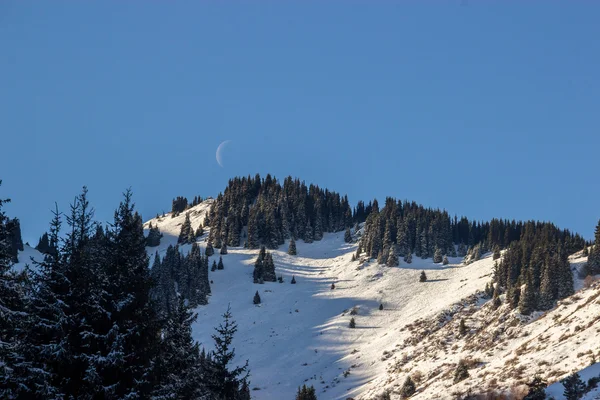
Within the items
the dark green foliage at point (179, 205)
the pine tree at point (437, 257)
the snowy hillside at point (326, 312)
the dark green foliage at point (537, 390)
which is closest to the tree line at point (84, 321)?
the dark green foliage at point (537, 390)

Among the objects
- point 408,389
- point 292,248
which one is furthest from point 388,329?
point 292,248

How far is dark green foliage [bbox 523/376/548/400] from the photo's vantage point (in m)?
32.3

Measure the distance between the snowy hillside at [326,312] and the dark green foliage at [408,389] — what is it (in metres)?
6.00

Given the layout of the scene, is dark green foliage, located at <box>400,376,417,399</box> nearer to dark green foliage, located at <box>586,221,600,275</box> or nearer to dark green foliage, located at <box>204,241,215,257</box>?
dark green foliage, located at <box>586,221,600,275</box>

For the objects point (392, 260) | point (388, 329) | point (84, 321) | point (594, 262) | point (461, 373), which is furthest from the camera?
point (392, 260)

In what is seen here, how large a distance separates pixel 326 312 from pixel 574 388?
215ft

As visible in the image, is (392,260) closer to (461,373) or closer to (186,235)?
(186,235)

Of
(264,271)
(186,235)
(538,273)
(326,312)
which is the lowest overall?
(326,312)

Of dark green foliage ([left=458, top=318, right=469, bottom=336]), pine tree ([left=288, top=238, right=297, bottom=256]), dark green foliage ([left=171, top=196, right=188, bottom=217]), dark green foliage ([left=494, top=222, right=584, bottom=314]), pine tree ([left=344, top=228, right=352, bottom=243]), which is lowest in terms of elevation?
dark green foliage ([left=458, top=318, right=469, bottom=336])

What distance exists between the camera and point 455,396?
1741 inches

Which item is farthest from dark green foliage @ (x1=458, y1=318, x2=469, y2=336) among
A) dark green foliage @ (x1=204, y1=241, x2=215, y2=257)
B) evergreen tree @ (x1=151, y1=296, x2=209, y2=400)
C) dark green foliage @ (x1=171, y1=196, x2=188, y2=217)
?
dark green foliage @ (x1=171, y1=196, x2=188, y2=217)

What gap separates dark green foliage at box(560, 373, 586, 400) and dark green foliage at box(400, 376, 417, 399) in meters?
23.2

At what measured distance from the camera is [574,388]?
30.9m

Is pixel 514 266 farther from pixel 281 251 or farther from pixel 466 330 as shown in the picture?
pixel 281 251
